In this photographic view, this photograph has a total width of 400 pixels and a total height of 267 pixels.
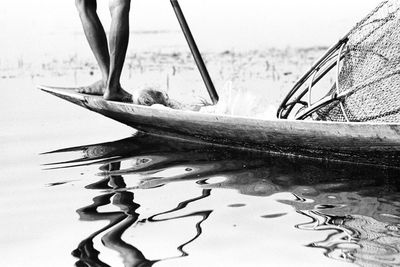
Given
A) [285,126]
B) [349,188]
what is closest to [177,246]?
[349,188]

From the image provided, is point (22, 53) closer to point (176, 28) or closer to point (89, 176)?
point (176, 28)

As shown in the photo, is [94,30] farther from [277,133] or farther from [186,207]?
[186,207]

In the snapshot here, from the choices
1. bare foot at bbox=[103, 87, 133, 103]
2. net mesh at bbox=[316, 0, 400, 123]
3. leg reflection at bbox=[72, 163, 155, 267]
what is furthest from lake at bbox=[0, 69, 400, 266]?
net mesh at bbox=[316, 0, 400, 123]

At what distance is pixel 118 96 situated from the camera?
5.17 m

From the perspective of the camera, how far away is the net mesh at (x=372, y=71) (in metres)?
4.21

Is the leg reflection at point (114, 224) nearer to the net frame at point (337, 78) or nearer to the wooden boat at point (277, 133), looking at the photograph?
the wooden boat at point (277, 133)

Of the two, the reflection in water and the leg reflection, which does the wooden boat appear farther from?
the leg reflection

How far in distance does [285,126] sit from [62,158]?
139cm

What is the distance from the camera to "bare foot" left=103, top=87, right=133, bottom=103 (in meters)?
5.13

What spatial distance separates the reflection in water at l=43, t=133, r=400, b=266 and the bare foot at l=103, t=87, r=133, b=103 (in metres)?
0.29

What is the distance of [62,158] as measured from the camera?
15.1 feet

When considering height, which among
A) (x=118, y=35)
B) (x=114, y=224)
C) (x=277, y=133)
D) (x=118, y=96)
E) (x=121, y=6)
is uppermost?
(x=121, y=6)

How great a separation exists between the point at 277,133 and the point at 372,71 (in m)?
0.71

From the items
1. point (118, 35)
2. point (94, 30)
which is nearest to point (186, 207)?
point (118, 35)
